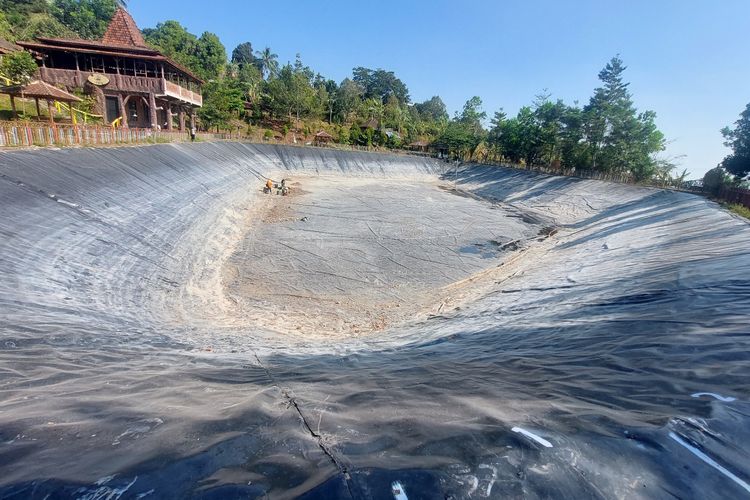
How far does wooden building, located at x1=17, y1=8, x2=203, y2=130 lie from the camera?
3022 cm

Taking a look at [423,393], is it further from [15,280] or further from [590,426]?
[15,280]

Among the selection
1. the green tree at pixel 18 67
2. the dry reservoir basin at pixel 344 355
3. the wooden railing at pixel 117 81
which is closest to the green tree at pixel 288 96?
the wooden railing at pixel 117 81

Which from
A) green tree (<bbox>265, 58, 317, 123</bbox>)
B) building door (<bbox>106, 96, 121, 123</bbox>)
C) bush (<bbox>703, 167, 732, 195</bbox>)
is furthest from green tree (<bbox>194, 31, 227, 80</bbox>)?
bush (<bbox>703, 167, 732, 195</bbox>)

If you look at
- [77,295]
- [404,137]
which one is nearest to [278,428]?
[77,295]

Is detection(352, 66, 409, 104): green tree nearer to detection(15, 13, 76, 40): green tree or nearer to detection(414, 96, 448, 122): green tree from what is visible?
detection(414, 96, 448, 122): green tree

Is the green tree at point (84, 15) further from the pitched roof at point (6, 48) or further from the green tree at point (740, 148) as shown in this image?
the green tree at point (740, 148)

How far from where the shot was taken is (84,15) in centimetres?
6206

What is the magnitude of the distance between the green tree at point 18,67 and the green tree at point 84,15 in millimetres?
42231

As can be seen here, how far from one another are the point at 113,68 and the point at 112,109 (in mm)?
3441

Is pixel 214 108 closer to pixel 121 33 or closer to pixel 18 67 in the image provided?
pixel 121 33

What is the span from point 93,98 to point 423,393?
3850cm

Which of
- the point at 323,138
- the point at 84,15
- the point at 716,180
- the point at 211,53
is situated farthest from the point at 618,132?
the point at 84,15

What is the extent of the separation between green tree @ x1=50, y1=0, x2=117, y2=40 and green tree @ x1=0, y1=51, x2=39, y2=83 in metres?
42.2

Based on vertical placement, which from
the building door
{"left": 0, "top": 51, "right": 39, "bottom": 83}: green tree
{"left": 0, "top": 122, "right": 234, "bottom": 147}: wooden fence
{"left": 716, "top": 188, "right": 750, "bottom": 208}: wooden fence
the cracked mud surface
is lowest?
the cracked mud surface
